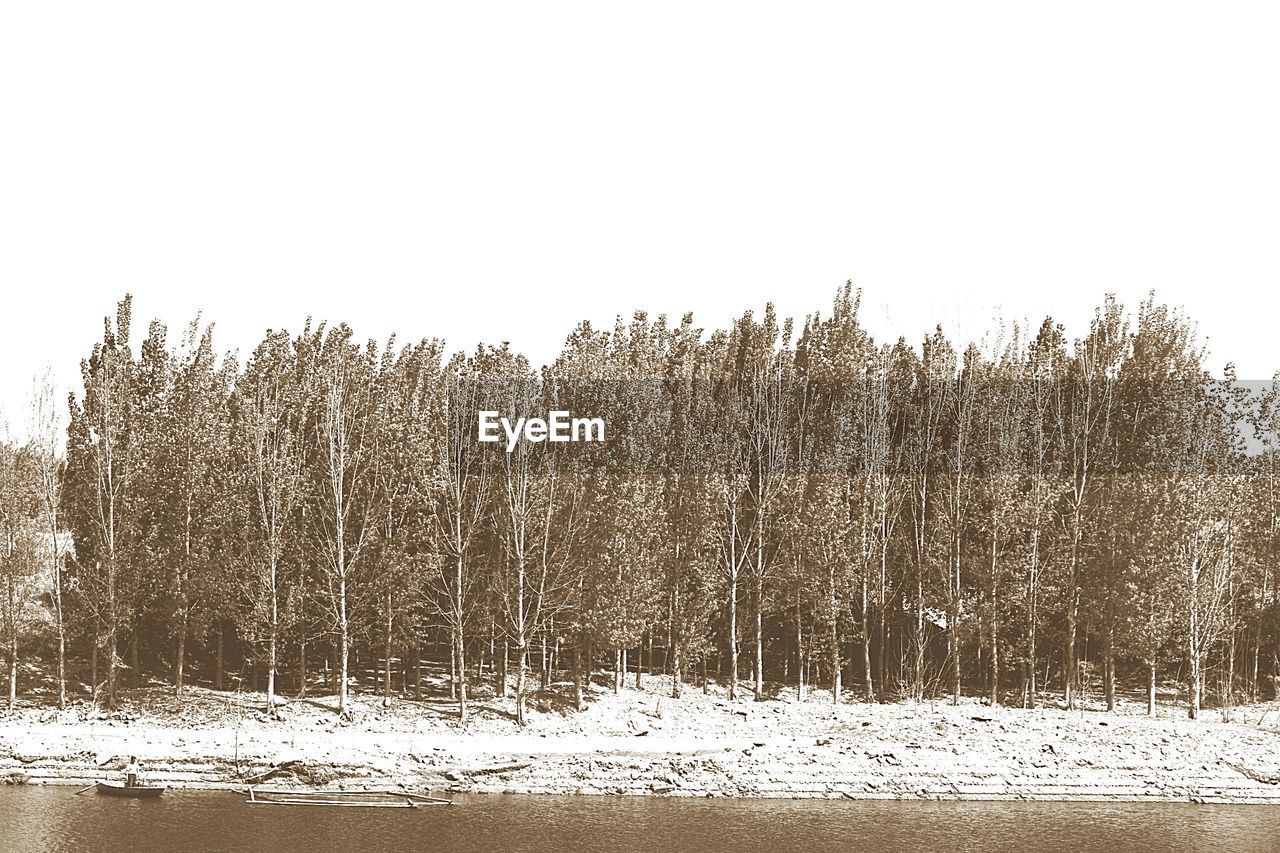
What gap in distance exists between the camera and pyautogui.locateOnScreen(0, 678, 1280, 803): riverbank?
3712 centimetres

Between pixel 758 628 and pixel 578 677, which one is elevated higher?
pixel 758 628

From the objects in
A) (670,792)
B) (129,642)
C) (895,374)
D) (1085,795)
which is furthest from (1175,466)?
(129,642)

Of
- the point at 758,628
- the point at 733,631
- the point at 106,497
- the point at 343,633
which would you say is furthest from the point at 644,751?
the point at 106,497

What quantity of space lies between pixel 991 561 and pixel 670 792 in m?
21.5

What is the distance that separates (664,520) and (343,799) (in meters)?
19.0

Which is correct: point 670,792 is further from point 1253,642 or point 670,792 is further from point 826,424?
point 1253,642

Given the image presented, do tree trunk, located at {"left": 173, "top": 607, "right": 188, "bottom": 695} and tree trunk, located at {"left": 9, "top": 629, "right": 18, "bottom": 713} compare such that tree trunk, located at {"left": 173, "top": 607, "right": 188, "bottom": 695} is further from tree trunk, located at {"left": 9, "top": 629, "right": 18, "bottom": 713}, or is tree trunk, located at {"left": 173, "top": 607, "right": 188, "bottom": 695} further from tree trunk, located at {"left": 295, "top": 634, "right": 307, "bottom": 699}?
tree trunk, located at {"left": 9, "top": 629, "right": 18, "bottom": 713}

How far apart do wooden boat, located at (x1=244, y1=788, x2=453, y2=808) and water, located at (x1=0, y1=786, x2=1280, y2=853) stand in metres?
0.60

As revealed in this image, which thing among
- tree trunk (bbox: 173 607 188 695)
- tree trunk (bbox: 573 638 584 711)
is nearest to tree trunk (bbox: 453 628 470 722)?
tree trunk (bbox: 573 638 584 711)

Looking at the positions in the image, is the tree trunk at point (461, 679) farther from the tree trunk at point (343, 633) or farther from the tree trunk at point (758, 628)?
the tree trunk at point (758, 628)

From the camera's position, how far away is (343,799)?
115 ft

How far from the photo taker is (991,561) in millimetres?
51344

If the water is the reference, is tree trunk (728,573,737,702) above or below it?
above

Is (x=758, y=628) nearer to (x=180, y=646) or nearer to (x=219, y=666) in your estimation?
(x=219, y=666)
